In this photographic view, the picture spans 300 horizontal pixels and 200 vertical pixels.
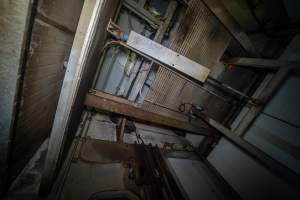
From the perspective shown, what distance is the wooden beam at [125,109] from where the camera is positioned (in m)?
1.75

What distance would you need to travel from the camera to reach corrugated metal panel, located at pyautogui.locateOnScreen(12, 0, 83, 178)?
796mm

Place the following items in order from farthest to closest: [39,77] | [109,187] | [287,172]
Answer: [287,172]
[109,187]
[39,77]

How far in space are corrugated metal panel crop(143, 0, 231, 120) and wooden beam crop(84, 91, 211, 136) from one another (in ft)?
0.64

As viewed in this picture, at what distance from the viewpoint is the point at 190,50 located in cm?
207

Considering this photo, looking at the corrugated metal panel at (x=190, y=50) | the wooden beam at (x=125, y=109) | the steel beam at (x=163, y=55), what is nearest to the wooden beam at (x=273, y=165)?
the wooden beam at (x=125, y=109)

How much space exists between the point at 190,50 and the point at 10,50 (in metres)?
2.04

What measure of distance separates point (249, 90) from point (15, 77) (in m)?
3.62

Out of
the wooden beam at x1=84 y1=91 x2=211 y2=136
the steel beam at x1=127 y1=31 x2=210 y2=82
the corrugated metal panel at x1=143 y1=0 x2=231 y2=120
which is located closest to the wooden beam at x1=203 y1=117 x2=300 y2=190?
the wooden beam at x1=84 y1=91 x2=211 y2=136

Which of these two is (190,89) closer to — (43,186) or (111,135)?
(111,135)

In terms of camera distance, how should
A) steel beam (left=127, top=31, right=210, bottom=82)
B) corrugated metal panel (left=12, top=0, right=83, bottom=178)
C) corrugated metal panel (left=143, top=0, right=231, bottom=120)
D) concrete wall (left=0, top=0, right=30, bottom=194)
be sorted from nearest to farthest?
1. concrete wall (left=0, top=0, right=30, bottom=194)
2. corrugated metal panel (left=12, top=0, right=83, bottom=178)
3. steel beam (left=127, top=31, right=210, bottom=82)
4. corrugated metal panel (left=143, top=0, right=231, bottom=120)

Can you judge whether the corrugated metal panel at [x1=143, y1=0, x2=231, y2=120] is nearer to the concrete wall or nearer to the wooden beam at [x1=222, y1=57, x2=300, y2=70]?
the wooden beam at [x1=222, y1=57, x2=300, y2=70]

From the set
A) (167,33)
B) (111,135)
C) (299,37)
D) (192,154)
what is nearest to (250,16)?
(299,37)

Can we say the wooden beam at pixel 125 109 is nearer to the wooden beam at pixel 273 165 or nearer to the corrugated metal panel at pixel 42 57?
the corrugated metal panel at pixel 42 57

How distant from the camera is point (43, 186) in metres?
1.06
